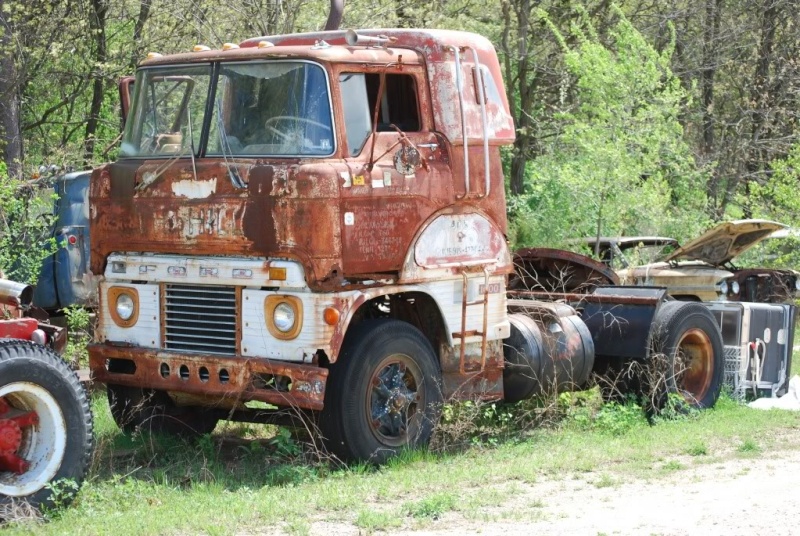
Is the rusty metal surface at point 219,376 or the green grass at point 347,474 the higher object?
the rusty metal surface at point 219,376

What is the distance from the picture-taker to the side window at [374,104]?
27.6ft

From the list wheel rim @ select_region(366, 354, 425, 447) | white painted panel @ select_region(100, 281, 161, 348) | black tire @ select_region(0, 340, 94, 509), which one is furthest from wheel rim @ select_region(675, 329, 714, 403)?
black tire @ select_region(0, 340, 94, 509)

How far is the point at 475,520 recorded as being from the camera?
695cm

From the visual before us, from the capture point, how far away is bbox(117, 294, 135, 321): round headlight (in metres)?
8.87

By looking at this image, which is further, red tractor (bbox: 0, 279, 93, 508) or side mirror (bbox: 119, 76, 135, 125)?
side mirror (bbox: 119, 76, 135, 125)

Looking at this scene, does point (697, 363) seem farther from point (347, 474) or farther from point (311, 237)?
point (311, 237)

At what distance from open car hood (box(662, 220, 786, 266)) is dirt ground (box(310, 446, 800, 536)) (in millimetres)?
5228

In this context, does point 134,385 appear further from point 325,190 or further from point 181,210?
point 325,190

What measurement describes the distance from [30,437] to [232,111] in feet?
9.41

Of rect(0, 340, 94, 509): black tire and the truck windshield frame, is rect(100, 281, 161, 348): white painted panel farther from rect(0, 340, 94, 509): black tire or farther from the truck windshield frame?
rect(0, 340, 94, 509): black tire

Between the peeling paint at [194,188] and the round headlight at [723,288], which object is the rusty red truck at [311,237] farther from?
the round headlight at [723,288]

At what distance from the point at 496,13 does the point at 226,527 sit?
17.9 m

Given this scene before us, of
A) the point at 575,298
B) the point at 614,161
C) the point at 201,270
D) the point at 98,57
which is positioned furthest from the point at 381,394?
the point at 98,57

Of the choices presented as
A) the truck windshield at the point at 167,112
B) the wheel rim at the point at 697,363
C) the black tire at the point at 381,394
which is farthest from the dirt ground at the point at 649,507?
the truck windshield at the point at 167,112
